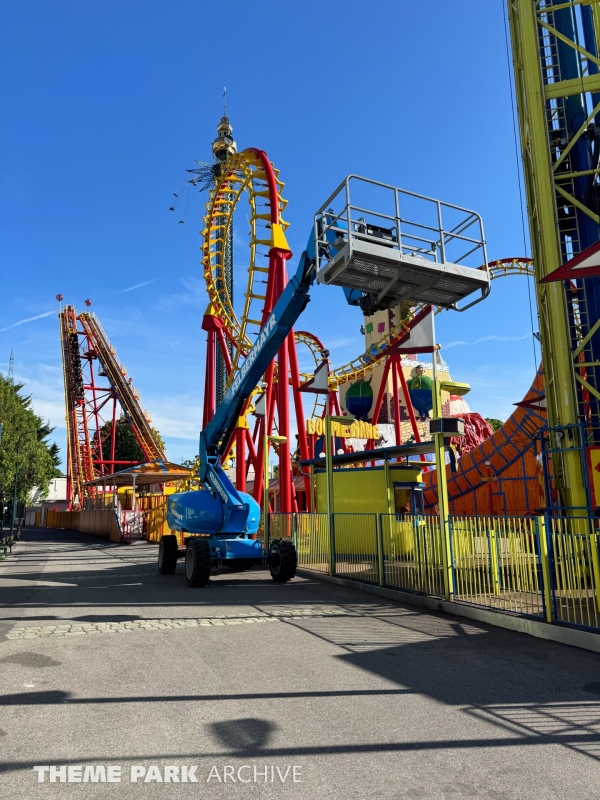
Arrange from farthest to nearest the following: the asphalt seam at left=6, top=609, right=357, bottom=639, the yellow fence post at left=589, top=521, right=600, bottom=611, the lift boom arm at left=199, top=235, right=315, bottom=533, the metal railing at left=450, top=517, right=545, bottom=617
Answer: the lift boom arm at left=199, top=235, right=315, bottom=533 → the metal railing at left=450, top=517, right=545, bottom=617 → the asphalt seam at left=6, top=609, right=357, bottom=639 → the yellow fence post at left=589, top=521, right=600, bottom=611

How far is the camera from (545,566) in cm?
763

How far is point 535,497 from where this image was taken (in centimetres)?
2652

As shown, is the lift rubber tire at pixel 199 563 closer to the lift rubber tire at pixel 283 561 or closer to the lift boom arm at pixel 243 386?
the lift boom arm at pixel 243 386

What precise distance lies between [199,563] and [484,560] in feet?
18.0

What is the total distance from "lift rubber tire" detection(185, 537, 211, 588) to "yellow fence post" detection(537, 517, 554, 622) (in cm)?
643

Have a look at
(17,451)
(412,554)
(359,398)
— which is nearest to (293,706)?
(412,554)

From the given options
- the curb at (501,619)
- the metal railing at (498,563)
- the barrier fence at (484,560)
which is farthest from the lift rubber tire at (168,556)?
the metal railing at (498,563)

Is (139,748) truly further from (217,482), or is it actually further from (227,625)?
(217,482)

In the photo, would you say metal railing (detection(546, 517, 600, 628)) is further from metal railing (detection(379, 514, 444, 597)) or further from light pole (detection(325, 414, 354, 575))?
light pole (detection(325, 414, 354, 575))

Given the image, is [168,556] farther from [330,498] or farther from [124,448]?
[124,448]

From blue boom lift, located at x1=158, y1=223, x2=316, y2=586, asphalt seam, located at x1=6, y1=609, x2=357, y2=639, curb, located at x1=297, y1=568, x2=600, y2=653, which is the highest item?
blue boom lift, located at x1=158, y1=223, x2=316, y2=586

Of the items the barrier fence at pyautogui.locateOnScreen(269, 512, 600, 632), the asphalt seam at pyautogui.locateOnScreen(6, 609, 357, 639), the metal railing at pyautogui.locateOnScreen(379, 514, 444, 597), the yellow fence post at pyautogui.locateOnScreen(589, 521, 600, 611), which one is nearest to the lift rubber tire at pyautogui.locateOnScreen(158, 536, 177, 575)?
the barrier fence at pyautogui.locateOnScreen(269, 512, 600, 632)

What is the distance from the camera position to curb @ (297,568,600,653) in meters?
6.96

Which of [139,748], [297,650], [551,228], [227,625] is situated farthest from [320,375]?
[139,748]
